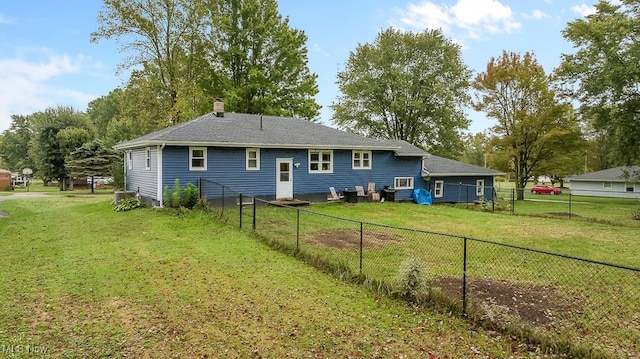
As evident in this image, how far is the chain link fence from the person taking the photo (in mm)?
4891

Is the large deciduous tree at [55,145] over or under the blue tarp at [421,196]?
over

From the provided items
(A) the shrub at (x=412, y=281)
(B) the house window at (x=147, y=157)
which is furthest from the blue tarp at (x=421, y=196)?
(A) the shrub at (x=412, y=281)

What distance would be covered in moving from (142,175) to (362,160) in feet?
36.8

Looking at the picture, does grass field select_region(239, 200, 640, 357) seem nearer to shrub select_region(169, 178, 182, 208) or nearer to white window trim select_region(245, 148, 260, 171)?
white window trim select_region(245, 148, 260, 171)

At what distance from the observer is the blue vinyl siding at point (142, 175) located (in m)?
15.8

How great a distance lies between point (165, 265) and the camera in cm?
789

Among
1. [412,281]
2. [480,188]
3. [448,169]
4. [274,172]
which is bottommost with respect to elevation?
[412,281]

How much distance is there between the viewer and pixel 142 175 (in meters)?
17.4

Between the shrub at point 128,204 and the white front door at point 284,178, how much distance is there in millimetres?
6005

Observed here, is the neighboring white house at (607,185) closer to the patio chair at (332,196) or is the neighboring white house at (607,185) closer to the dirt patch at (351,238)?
the patio chair at (332,196)

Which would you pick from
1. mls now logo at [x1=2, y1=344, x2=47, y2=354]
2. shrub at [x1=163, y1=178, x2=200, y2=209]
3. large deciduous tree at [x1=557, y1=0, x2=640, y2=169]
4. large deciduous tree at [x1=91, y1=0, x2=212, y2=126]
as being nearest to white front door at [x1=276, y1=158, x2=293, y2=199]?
shrub at [x1=163, y1=178, x2=200, y2=209]

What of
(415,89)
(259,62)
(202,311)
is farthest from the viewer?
(415,89)

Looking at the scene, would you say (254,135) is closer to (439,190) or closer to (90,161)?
(439,190)

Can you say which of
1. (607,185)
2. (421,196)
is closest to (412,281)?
(421,196)
